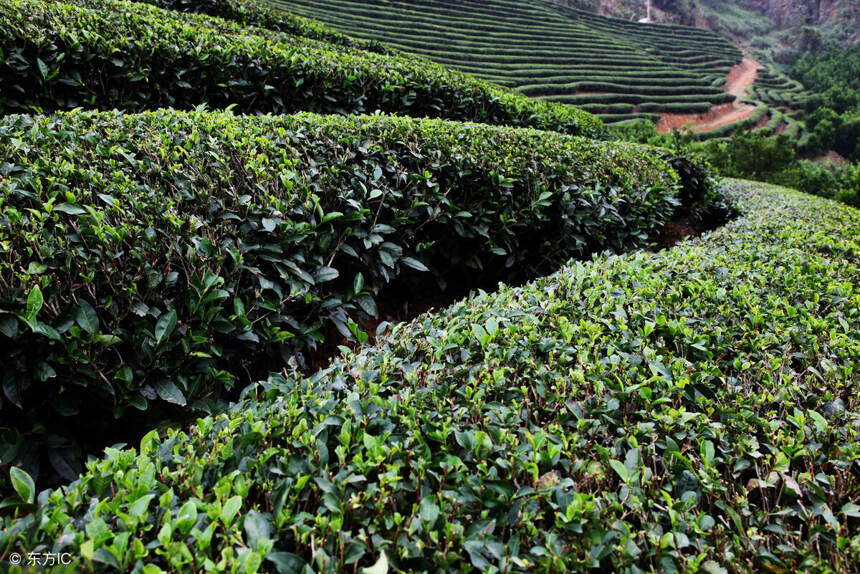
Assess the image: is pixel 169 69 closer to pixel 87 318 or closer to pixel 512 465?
pixel 87 318

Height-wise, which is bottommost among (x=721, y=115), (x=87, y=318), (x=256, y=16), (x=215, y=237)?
(x=87, y=318)

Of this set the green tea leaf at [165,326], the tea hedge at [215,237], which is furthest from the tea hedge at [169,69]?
the green tea leaf at [165,326]

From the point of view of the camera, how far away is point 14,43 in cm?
394

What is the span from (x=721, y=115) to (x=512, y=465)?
44.7 meters

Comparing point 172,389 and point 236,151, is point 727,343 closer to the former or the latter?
point 172,389

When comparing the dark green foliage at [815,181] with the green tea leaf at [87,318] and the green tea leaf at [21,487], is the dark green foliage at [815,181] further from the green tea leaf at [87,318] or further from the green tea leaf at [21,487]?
the green tea leaf at [21,487]

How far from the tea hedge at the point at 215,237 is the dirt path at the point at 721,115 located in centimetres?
3280

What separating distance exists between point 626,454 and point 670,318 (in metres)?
1.10

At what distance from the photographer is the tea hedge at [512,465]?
107cm

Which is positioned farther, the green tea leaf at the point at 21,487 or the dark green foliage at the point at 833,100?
the dark green foliage at the point at 833,100

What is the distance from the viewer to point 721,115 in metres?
36.0

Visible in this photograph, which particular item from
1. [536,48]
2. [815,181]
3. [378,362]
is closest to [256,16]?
[378,362]

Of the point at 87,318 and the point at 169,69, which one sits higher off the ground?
the point at 169,69

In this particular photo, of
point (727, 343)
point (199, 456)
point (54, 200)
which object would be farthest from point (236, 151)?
point (727, 343)
